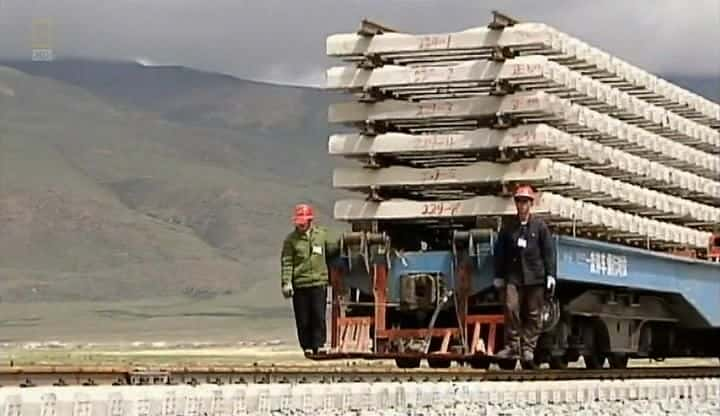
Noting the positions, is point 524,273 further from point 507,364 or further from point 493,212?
point 507,364

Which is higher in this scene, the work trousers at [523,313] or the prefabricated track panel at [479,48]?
the prefabricated track panel at [479,48]

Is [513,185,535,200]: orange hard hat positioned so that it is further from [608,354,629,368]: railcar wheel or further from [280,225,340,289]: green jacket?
[608,354,629,368]: railcar wheel

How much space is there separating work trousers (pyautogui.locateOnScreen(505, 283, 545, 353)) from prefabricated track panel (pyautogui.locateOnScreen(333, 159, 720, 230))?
44.0 inches

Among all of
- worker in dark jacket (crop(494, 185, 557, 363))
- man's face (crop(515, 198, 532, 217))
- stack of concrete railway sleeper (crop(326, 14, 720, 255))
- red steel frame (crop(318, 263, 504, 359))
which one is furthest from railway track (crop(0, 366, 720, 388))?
stack of concrete railway sleeper (crop(326, 14, 720, 255))

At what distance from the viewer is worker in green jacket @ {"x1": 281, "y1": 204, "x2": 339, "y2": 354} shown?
1609 cm

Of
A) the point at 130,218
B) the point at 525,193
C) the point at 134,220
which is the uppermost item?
the point at 130,218

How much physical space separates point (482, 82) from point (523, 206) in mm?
1601

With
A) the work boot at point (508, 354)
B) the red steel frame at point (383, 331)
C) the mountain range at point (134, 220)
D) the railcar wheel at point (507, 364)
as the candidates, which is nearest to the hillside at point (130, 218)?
the mountain range at point (134, 220)

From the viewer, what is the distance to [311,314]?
16.2m

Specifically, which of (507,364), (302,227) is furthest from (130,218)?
(507,364)

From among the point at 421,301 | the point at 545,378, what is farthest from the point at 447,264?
Result: the point at 545,378

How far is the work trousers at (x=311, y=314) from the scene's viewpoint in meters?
16.2

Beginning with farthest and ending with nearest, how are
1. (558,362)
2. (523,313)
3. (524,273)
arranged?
(558,362) → (523,313) → (524,273)

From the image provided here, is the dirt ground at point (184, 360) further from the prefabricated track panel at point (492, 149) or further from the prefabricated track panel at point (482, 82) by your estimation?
the prefabricated track panel at point (482, 82)
